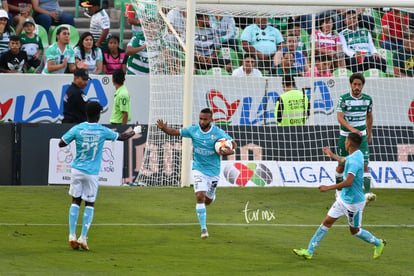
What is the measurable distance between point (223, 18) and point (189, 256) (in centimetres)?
1303

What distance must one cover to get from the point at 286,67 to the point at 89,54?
5279mm

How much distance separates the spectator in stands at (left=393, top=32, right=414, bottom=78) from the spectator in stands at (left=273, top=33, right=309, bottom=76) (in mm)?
2352

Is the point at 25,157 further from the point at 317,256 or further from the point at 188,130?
the point at 317,256

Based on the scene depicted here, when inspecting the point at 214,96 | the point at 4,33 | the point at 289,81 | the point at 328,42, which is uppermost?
the point at 4,33

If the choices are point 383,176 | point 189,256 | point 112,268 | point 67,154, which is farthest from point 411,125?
point 112,268

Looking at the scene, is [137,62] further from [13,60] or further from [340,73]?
[340,73]

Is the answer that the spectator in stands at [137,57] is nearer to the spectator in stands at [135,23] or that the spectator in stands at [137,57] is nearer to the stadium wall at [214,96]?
the spectator in stands at [135,23]

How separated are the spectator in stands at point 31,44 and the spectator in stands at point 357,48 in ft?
26.4

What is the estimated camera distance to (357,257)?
543 inches

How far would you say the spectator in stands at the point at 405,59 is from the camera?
25.8 m

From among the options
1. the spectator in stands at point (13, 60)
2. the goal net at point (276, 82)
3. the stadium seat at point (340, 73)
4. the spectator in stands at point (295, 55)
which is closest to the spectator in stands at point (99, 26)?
the goal net at point (276, 82)

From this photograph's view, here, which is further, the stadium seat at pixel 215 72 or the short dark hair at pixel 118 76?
the stadium seat at pixel 215 72

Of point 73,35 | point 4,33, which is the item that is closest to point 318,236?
point 4,33

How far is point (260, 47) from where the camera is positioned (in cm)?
2603
